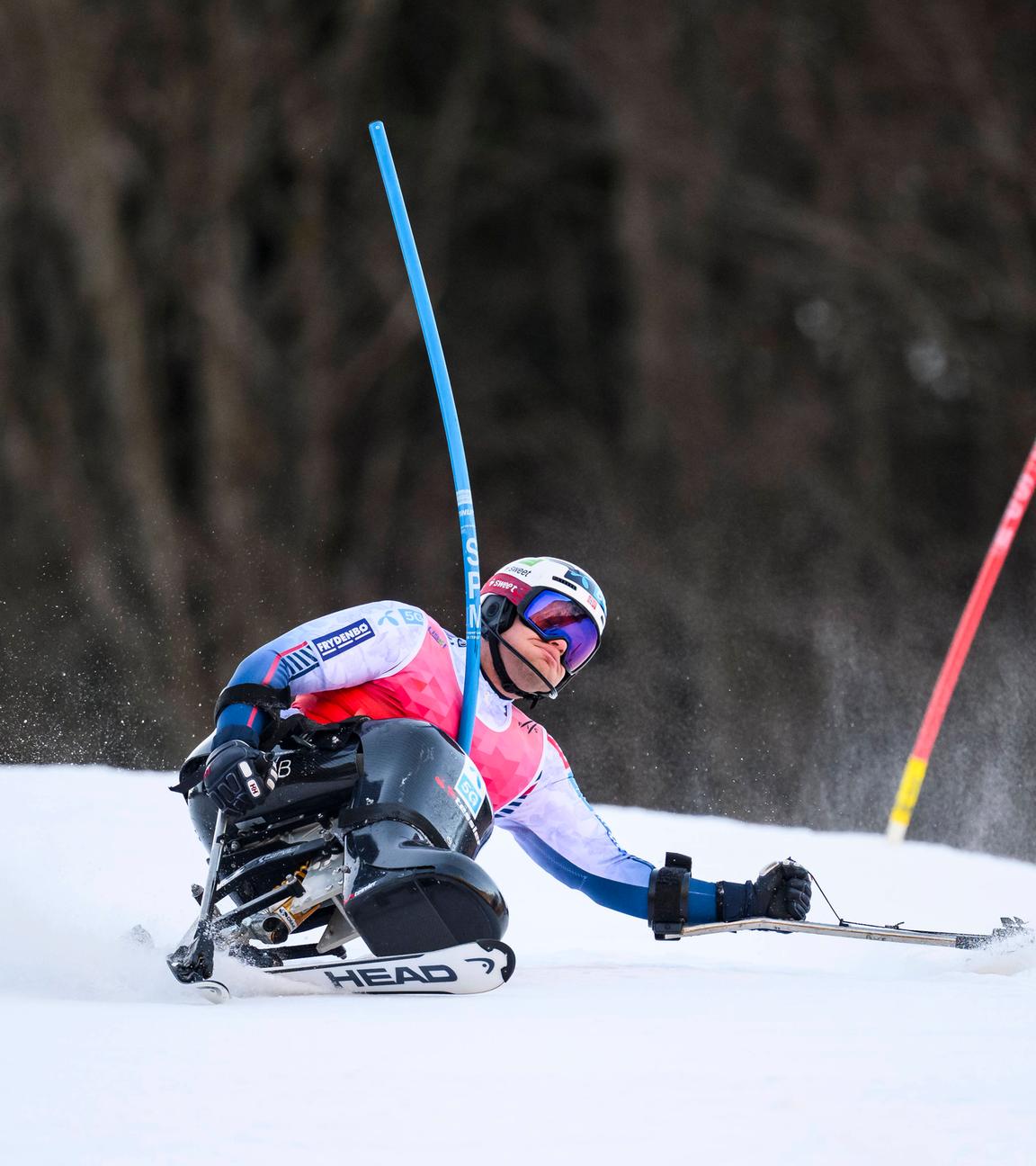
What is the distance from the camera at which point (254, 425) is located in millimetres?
16172

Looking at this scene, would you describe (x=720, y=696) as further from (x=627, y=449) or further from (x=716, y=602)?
(x=627, y=449)

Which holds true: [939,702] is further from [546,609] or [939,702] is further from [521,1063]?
[521,1063]

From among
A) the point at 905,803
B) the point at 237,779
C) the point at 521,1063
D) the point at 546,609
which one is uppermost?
the point at 546,609

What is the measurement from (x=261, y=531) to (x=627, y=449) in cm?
354

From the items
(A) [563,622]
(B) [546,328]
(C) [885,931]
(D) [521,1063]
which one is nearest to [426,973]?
(D) [521,1063]

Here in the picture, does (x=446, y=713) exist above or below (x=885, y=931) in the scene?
above

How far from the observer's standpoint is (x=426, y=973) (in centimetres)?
324

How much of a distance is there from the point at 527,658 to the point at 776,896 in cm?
74

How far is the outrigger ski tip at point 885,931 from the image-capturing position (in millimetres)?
3938

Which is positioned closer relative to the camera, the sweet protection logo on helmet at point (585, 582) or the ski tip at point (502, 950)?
the ski tip at point (502, 950)

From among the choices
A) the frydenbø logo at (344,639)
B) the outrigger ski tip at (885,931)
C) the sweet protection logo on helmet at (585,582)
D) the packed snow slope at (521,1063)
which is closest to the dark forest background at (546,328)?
the sweet protection logo on helmet at (585,582)

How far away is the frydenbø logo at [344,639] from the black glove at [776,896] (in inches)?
40.8

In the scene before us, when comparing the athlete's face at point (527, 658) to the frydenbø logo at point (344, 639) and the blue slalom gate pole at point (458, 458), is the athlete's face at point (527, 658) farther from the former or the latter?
the frydenbø logo at point (344, 639)

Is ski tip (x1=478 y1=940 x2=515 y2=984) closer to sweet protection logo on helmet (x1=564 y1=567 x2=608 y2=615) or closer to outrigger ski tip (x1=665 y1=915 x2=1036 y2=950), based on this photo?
outrigger ski tip (x1=665 y1=915 x2=1036 y2=950)
